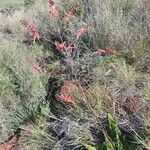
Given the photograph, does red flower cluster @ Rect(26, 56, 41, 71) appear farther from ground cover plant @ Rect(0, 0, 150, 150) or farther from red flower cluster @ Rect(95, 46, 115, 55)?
red flower cluster @ Rect(95, 46, 115, 55)

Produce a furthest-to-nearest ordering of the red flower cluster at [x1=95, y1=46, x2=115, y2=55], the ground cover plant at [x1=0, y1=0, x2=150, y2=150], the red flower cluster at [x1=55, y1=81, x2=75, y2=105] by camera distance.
A: the red flower cluster at [x1=95, y1=46, x2=115, y2=55]
the red flower cluster at [x1=55, y1=81, x2=75, y2=105]
the ground cover plant at [x1=0, y1=0, x2=150, y2=150]

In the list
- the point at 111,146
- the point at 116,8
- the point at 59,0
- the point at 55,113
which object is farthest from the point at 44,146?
the point at 59,0

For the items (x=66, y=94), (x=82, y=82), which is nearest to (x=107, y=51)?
(x=82, y=82)

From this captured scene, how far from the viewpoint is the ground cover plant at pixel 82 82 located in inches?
160

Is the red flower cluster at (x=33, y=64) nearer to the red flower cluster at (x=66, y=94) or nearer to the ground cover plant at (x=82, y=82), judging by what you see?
the ground cover plant at (x=82, y=82)

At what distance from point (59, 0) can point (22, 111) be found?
2.62 meters

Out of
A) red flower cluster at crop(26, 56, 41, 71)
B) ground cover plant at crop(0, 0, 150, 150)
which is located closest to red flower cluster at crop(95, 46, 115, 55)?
ground cover plant at crop(0, 0, 150, 150)

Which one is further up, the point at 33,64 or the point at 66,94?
the point at 33,64

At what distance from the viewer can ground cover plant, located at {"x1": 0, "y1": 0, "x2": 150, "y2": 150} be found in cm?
407

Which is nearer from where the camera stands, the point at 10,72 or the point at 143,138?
the point at 143,138

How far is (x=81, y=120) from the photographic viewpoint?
433 cm

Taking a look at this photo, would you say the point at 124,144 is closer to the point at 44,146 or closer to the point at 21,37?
the point at 44,146

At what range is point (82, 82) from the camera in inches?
189

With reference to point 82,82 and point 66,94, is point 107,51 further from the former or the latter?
point 66,94
